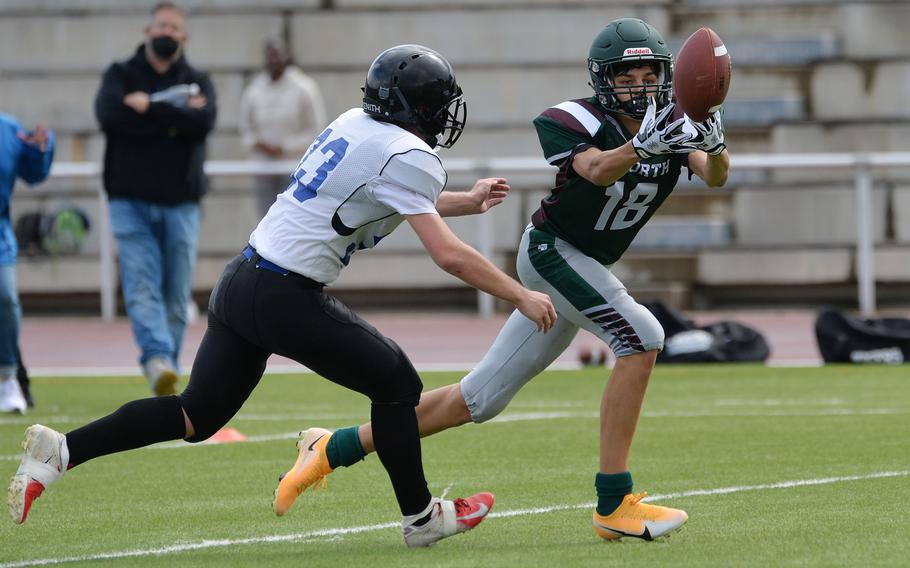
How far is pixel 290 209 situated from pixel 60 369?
8.05 meters

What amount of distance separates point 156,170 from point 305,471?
16.6ft

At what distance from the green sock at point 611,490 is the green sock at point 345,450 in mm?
919

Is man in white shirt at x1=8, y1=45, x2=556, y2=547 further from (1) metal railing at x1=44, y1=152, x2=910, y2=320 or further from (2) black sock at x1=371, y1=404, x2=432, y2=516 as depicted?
(1) metal railing at x1=44, y1=152, x2=910, y2=320

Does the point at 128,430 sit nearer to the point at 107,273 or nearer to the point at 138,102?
the point at 138,102

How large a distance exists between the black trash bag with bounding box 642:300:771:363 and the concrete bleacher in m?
3.62

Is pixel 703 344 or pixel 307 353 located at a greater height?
pixel 307 353

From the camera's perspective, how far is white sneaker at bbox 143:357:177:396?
32.9 ft

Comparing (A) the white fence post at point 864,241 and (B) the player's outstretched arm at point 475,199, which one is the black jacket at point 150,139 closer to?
(B) the player's outstretched arm at point 475,199

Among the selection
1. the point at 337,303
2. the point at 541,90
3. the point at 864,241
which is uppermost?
the point at 541,90

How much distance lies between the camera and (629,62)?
605 cm

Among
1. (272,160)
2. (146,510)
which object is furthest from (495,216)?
(146,510)

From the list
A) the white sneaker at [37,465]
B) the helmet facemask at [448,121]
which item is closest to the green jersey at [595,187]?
the helmet facemask at [448,121]

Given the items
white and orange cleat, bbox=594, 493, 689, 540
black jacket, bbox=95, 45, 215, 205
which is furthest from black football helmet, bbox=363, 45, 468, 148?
black jacket, bbox=95, 45, 215, 205

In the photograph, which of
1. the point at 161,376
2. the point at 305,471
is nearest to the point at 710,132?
the point at 305,471
